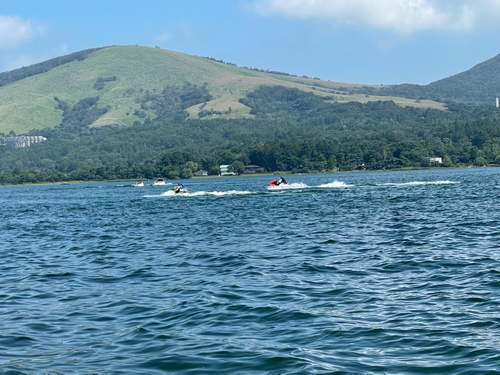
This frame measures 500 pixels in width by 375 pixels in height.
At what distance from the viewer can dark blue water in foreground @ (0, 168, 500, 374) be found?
1469cm

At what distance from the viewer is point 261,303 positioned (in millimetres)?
20094

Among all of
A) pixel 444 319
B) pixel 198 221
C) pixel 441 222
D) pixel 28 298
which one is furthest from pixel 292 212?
pixel 444 319

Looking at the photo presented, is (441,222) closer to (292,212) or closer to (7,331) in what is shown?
(292,212)

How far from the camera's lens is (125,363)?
14664mm

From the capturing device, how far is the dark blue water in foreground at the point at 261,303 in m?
14.7

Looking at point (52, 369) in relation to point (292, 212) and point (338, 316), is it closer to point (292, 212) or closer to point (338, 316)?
point (338, 316)

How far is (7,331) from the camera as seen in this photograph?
17.9 metres

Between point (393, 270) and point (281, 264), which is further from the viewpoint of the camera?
point (281, 264)

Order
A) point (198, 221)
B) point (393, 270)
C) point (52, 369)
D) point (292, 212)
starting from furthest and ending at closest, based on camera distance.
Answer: point (292, 212)
point (198, 221)
point (393, 270)
point (52, 369)

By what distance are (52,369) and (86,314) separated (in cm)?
508

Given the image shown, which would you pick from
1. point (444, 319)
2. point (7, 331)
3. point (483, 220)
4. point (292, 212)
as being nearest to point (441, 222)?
point (483, 220)

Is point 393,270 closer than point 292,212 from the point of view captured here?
Yes

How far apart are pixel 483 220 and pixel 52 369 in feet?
112

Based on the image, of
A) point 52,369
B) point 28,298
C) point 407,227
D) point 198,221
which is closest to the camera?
point 52,369
